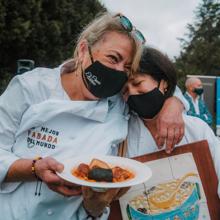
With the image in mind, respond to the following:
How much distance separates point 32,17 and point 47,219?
20.3 m

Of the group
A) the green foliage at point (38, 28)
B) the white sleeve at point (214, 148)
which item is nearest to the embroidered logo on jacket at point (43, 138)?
the white sleeve at point (214, 148)

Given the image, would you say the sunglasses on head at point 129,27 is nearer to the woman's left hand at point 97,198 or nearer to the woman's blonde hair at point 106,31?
the woman's blonde hair at point 106,31

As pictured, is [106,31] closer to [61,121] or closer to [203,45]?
[61,121]

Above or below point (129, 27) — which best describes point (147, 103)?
below

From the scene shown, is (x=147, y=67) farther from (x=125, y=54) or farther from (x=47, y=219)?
(x=47, y=219)

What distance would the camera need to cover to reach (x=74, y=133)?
7.53 ft

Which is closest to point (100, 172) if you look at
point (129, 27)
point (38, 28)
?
point (129, 27)

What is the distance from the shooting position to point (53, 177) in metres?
2.01

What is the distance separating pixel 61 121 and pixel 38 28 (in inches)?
805

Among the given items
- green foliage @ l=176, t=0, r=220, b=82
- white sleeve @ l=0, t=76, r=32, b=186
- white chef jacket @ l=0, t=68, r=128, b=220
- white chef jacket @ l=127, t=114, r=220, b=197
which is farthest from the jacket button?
green foliage @ l=176, t=0, r=220, b=82

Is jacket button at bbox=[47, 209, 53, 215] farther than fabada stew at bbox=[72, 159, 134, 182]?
Yes

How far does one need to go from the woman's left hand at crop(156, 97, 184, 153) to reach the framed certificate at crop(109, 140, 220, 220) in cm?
6

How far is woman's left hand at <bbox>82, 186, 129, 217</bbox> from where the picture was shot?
82.0 inches

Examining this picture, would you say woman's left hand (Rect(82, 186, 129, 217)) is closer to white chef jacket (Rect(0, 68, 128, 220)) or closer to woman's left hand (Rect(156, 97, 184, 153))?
white chef jacket (Rect(0, 68, 128, 220))
